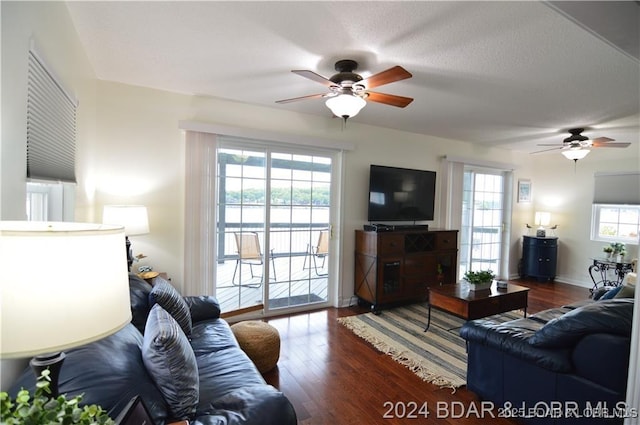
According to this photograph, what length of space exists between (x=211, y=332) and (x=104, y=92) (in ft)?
8.01

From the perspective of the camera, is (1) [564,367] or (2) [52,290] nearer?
(2) [52,290]

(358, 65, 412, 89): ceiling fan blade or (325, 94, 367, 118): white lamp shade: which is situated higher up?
(358, 65, 412, 89): ceiling fan blade

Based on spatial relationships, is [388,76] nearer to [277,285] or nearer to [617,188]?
[277,285]

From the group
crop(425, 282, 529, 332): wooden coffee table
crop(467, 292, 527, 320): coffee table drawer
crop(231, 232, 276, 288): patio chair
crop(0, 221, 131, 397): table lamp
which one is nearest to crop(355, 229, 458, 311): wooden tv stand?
crop(425, 282, 529, 332): wooden coffee table

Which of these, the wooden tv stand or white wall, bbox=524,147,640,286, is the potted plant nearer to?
the wooden tv stand

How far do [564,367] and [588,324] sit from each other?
Result: 284 millimetres

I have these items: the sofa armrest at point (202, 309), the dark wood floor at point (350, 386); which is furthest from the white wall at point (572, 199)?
the sofa armrest at point (202, 309)

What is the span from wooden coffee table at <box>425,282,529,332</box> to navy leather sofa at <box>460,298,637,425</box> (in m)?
0.81

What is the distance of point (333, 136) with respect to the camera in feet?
13.7

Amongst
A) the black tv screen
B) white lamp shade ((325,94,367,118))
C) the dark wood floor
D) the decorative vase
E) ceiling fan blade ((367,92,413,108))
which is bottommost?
the dark wood floor

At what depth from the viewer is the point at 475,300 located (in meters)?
3.01

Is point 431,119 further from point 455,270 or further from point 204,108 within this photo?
point 204,108

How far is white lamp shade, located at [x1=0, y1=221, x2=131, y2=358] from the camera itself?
650 mm

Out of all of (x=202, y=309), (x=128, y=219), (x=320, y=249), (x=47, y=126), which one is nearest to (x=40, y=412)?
(x=47, y=126)
